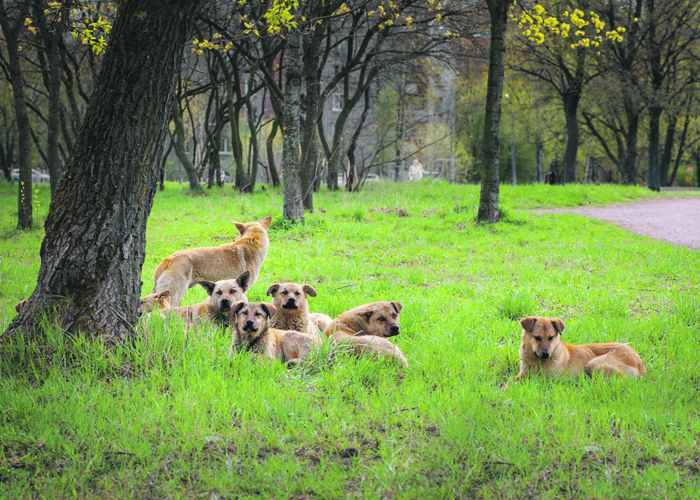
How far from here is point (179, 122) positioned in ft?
74.7

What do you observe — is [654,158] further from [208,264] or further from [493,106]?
[208,264]

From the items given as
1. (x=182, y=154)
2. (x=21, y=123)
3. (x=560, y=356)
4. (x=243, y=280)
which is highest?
(x=21, y=123)

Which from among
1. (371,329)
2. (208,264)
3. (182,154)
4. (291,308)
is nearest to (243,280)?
(291,308)

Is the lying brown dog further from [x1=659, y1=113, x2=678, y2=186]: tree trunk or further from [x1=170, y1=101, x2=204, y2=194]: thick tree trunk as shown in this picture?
[x1=659, y1=113, x2=678, y2=186]: tree trunk

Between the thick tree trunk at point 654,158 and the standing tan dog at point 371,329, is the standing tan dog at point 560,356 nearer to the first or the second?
the standing tan dog at point 371,329

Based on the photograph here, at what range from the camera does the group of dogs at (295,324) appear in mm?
5113

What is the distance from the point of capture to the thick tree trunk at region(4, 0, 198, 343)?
4879 mm

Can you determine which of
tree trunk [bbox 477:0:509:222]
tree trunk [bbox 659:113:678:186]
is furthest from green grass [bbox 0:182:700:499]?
tree trunk [bbox 659:113:678:186]

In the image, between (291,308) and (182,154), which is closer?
(291,308)

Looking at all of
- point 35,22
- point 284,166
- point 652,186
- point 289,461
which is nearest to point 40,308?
point 289,461

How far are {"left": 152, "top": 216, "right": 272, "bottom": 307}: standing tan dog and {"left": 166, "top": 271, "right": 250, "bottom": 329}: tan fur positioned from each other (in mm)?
485

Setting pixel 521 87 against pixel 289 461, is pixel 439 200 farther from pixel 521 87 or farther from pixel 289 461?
pixel 521 87

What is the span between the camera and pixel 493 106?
552 inches

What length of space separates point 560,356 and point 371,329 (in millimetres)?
1897
